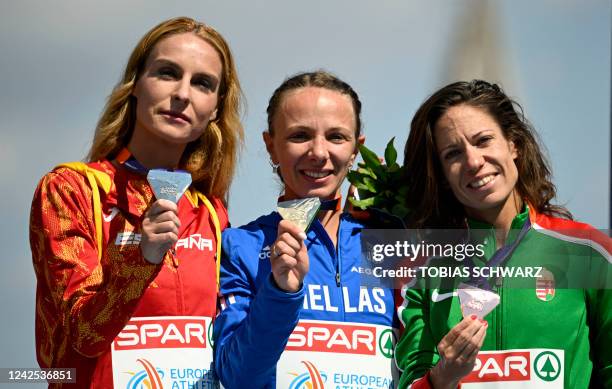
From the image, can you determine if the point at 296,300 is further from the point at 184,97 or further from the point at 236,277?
the point at 184,97

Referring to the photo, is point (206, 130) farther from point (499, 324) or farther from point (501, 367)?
point (501, 367)

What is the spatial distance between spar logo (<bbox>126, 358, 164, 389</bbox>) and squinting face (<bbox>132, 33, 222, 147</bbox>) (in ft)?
4.40

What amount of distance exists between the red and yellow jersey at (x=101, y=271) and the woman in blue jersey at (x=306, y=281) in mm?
235

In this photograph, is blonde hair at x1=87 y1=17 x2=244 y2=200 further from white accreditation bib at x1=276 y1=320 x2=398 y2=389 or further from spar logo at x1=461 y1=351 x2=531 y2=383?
spar logo at x1=461 y1=351 x2=531 y2=383

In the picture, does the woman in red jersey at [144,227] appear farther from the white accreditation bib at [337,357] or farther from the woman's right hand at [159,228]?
the white accreditation bib at [337,357]

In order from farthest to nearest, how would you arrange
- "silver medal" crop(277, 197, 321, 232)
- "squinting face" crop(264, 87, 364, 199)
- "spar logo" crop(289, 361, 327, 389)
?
"squinting face" crop(264, 87, 364, 199) < "spar logo" crop(289, 361, 327, 389) < "silver medal" crop(277, 197, 321, 232)

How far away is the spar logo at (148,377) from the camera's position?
5.94 m

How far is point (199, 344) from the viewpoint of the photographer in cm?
602

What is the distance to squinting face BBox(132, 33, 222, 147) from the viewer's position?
20.8 ft

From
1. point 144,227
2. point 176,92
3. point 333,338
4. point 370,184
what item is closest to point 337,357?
point 333,338

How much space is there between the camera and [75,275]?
568cm

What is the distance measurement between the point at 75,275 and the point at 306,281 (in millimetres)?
1348

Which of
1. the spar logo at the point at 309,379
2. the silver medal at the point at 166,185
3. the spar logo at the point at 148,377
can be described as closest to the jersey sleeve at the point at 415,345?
the spar logo at the point at 309,379

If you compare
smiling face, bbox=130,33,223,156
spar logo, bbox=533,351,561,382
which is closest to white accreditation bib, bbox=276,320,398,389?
spar logo, bbox=533,351,561,382
